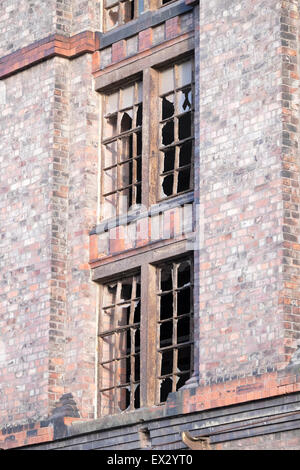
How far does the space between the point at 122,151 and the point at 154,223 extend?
5.51 feet

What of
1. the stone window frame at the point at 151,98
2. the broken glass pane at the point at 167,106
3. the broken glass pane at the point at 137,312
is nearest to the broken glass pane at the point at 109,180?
the stone window frame at the point at 151,98

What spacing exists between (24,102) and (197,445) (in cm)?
721

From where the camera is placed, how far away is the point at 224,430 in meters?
20.1

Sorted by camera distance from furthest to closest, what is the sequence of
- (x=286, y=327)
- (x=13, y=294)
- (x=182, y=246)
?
(x=13, y=294), (x=182, y=246), (x=286, y=327)

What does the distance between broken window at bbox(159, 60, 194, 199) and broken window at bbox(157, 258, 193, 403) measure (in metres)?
1.22

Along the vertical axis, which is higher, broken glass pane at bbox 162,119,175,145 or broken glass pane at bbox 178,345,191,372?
broken glass pane at bbox 162,119,175,145

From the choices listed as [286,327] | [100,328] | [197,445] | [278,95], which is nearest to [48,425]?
[100,328]

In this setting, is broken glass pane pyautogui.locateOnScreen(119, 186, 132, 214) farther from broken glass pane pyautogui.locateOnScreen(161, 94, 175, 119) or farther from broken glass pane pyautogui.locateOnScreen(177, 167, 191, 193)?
broken glass pane pyautogui.locateOnScreen(161, 94, 175, 119)

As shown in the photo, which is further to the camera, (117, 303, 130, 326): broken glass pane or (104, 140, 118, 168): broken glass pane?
(104, 140, 118, 168): broken glass pane

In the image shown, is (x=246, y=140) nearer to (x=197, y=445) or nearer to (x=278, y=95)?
(x=278, y=95)

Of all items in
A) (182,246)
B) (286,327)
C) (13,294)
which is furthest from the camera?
(13,294)

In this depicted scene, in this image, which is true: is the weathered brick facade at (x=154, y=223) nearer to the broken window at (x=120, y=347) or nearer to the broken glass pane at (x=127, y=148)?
the broken window at (x=120, y=347)

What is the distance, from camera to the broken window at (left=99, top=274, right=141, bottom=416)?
73.7ft

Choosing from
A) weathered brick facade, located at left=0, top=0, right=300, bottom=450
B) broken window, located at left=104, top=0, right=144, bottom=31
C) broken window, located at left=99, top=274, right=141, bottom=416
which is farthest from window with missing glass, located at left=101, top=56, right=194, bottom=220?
broken window, located at left=99, top=274, right=141, bottom=416
